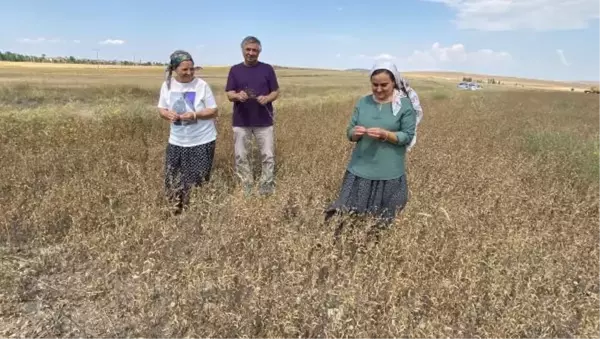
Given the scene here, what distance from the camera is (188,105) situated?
3.94 m

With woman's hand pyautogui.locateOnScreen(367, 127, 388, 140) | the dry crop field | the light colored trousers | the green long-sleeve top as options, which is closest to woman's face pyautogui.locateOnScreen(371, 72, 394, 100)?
the green long-sleeve top

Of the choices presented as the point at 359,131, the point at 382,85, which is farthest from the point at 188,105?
the point at 382,85

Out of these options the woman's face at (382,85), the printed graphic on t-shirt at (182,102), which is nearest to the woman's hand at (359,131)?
the woman's face at (382,85)

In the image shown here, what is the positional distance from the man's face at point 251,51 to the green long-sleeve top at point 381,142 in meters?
1.52

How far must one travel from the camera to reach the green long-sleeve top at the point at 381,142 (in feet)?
10.4

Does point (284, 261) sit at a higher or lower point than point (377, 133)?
lower

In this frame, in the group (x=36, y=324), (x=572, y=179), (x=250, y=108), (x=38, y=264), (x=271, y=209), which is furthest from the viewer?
(x=572, y=179)

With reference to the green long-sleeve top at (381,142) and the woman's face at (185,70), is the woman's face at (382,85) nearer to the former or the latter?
the green long-sleeve top at (381,142)

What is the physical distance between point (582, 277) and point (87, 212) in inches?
128

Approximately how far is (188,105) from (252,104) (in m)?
0.76

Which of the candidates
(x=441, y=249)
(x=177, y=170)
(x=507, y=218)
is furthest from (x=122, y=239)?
(x=507, y=218)

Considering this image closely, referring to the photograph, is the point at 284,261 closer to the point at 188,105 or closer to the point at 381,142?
the point at 381,142

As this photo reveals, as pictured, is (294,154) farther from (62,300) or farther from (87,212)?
(62,300)

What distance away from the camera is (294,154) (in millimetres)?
5484
